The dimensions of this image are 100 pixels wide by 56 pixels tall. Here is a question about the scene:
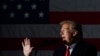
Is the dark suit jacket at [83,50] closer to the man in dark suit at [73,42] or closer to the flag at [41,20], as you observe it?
the man in dark suit at [73,42]

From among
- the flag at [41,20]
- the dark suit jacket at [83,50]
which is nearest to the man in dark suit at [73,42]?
the dark suit jacket at [83,50]

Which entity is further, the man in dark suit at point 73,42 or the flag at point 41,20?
the flag at point 41,20

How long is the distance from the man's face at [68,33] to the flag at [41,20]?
1.17 m

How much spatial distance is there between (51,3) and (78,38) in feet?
4.32

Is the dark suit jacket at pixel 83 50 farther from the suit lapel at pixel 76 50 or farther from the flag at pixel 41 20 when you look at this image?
the flag at pixel 41 20

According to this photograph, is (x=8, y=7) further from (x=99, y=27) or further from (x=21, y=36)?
(x=99, y=27)

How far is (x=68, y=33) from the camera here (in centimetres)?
285

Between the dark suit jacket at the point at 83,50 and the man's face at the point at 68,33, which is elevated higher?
the man's face at the point at 68,33

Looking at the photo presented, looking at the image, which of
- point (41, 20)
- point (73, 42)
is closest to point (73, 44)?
point (73, 42)

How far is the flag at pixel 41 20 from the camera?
405 cm

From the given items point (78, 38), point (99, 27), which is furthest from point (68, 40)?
point (99, 27)

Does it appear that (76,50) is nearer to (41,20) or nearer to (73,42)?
(73,42)

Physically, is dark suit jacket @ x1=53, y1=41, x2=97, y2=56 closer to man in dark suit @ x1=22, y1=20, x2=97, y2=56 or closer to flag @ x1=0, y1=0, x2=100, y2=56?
man in dark suit @ x1=22, y1=20, x2=97, y2=56

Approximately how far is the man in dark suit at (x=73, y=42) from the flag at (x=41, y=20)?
1.17 m
